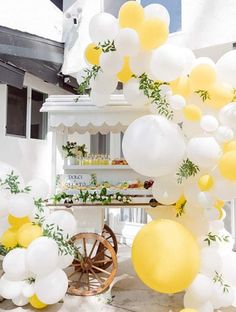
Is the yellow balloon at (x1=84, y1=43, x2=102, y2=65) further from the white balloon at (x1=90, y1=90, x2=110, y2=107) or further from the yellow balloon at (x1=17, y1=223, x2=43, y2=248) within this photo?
the yellow balloon at (x1=17, y1=223, x2=43, y2=248)

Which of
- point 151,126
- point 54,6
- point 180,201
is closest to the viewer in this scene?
point 151,126

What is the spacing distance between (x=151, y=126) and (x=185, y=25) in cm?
237

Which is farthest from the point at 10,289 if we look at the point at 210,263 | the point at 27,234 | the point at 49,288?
the point at 210,263

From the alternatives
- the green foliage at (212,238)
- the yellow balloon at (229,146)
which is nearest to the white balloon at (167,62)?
the yellow balloon at (229,146)

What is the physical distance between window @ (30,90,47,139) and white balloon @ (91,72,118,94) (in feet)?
8.61

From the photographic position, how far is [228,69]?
2301 millimetres

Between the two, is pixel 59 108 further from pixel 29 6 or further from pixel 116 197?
pixel 29 6

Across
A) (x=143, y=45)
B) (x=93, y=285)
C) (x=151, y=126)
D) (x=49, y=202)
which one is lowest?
(x=93, y=285)

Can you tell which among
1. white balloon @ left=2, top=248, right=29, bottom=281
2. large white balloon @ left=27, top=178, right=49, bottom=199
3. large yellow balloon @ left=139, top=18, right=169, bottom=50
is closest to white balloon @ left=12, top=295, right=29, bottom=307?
white balloon @ left=2, top=248, right=29, bottom=281

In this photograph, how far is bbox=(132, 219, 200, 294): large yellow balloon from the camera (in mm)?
2166

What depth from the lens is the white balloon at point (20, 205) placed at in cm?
266

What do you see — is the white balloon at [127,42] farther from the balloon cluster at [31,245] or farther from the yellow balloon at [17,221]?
the yellow balloon at [17,221]

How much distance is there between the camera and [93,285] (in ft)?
10.8

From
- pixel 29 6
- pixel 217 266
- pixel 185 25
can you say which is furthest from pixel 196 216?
pixel 29 6
